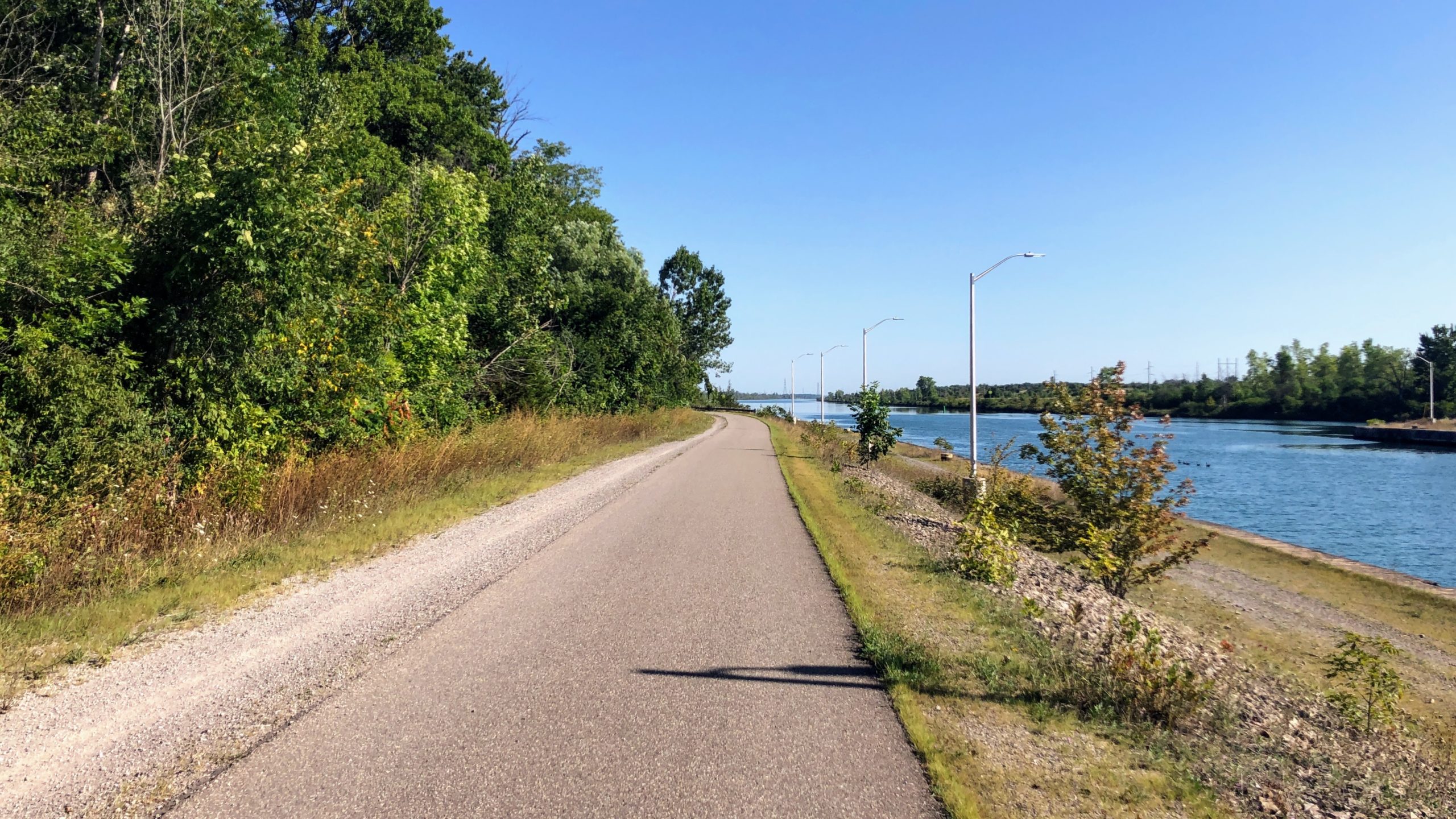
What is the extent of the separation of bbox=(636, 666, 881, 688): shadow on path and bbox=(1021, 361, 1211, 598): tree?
5107 millimetres

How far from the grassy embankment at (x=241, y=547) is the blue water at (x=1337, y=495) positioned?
1294 centimetres

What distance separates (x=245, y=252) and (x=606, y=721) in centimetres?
810

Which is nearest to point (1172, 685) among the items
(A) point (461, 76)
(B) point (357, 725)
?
(B) point (357, 725)

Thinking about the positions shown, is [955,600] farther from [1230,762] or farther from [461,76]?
[461,76]

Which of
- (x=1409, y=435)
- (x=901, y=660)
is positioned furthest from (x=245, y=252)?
(x=1409, y=435)

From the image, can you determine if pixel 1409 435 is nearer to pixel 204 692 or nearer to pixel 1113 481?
pixel 1113 481

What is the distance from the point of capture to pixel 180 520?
8891 millimetres

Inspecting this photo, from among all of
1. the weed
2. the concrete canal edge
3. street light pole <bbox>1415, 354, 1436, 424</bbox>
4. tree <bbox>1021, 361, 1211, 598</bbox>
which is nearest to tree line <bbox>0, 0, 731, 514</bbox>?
the weed

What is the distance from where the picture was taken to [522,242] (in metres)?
24.4

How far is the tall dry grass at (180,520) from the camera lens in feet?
21.9

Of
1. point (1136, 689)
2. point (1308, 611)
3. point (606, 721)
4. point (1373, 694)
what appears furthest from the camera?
point (1308, 611)

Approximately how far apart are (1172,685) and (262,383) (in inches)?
436

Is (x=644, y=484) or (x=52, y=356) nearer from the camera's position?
(x=52, y=356)

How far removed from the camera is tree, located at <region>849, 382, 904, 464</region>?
28500 mm
